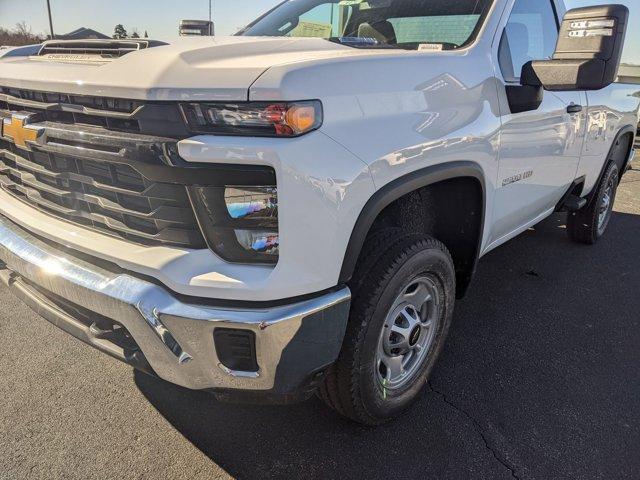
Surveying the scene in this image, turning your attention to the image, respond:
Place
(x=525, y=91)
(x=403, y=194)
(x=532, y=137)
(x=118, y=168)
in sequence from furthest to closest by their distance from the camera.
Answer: (x=532, y=137) < (x=525, y=91) < (x=403, y=194) < (x=118, y=168)

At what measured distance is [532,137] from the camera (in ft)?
9.20

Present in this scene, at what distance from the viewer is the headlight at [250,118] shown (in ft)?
5.06

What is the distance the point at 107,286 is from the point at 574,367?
8.00ft

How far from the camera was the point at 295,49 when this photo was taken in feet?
6.50

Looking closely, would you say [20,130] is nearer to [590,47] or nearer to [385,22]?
[385,22]

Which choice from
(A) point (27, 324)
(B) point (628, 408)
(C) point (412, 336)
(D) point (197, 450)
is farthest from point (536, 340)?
(A) point (27, 324)

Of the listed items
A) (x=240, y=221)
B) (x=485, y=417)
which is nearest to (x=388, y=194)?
(x=240, y=221)

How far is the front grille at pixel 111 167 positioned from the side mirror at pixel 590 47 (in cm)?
168

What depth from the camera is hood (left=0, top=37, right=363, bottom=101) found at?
1557mm

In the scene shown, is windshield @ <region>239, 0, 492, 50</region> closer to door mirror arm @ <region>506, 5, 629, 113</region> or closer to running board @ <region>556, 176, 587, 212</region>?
door mirror arm @ <region>506, 5, 629, 113</region>

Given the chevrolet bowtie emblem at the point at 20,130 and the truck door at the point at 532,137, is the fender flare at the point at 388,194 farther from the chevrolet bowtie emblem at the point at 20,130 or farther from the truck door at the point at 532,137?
the chevrolet bowtie emblem at the point at 20,130

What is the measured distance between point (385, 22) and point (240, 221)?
175cm

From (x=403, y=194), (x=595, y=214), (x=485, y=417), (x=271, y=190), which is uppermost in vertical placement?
(x=271, y=190)

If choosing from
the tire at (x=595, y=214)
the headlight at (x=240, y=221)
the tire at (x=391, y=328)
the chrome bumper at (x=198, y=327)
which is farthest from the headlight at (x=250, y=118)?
the tire at (x=595, y=214)
